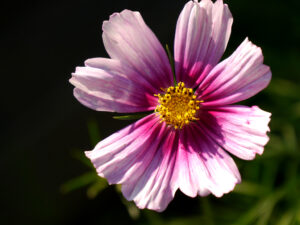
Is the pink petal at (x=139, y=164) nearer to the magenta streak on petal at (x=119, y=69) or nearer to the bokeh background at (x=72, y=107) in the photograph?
the magenta streak on petal at (x=119, y=69)

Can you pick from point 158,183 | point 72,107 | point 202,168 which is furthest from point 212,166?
point 72,107

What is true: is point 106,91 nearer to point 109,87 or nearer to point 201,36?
point 109,87

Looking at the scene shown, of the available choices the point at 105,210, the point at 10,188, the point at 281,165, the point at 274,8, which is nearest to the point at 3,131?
the point at 10,188

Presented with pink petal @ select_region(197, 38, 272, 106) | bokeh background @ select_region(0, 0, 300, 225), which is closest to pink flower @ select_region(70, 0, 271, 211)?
pink petal @ select_region(197, 38, 272, 106)

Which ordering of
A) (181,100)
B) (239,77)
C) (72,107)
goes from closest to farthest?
(239,77) → (181,100) → (72,107)

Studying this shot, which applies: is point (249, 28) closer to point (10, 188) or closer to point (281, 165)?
point (281, 165)

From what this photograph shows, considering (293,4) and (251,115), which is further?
(293,4)
